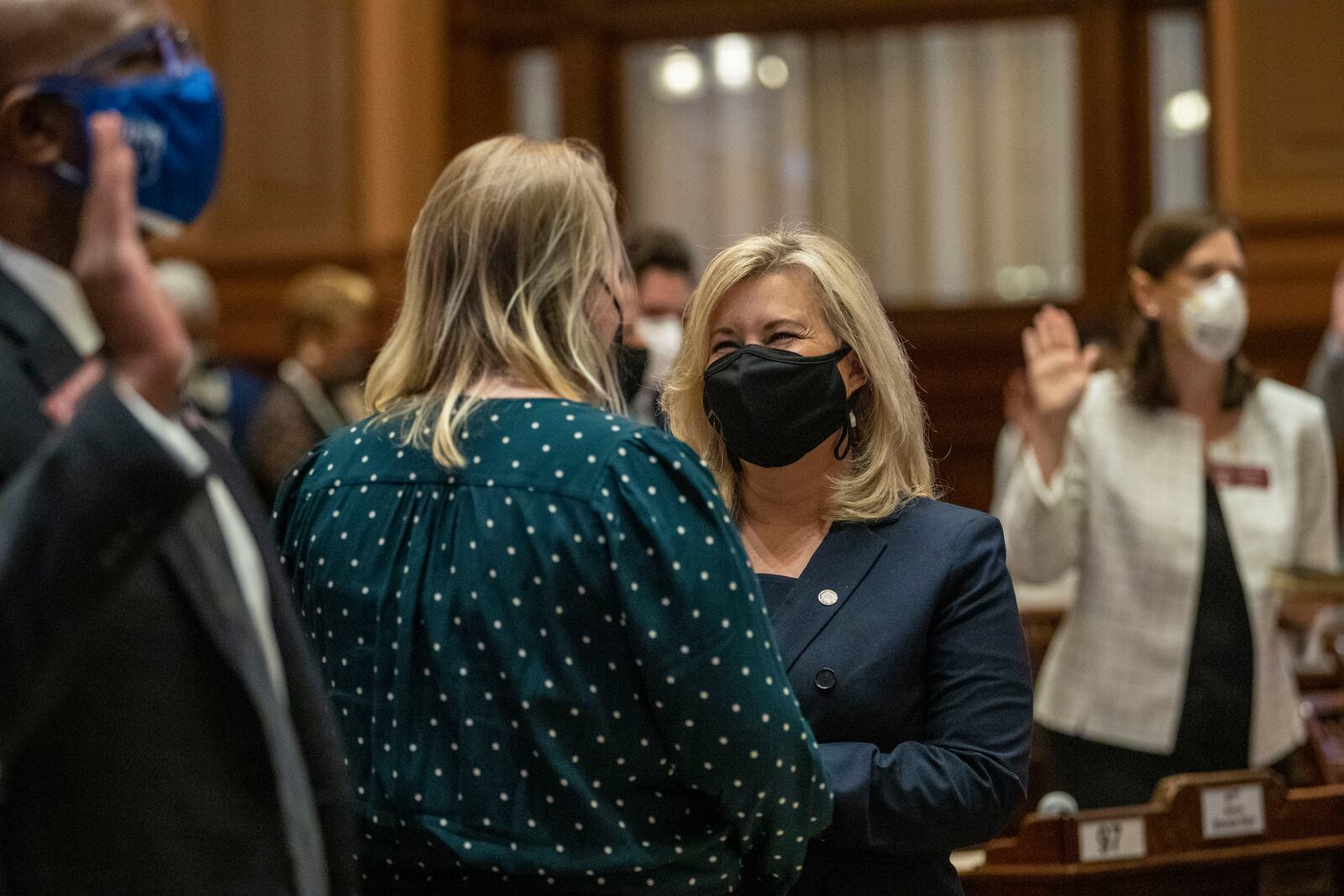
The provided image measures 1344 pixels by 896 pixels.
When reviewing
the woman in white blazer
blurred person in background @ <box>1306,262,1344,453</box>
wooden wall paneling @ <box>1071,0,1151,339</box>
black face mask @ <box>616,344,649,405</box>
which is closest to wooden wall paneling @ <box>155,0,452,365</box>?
wooden wall paneling @ <box>1071,0,1151,339</box>

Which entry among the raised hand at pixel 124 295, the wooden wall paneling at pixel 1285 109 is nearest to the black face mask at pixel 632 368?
the raised hand at pixel 124 295

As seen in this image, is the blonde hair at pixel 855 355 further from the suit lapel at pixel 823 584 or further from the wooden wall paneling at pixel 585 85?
the wooden wall paneling at pixel 585 85

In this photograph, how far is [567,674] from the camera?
1.44m

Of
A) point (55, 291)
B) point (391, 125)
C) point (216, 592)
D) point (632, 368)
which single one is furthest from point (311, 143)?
point (216, 592)

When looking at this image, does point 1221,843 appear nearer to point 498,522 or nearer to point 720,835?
point 720,835

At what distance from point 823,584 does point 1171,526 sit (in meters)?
1.25

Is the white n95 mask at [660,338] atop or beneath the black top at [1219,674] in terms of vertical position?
atop

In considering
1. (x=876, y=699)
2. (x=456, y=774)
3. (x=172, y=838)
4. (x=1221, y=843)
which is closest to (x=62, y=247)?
(x=172, y=838)

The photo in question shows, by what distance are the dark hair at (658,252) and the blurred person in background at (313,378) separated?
121 cm

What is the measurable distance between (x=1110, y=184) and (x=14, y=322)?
6048 mm

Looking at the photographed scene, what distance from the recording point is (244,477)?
4.15 ft

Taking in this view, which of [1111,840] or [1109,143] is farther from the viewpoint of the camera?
[1109,143]

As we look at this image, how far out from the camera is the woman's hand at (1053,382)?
279cm

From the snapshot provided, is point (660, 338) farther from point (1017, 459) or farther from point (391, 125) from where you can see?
point (391, 125)
